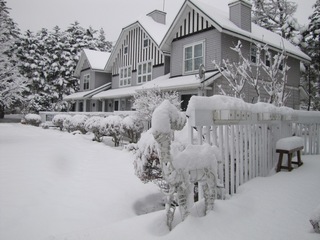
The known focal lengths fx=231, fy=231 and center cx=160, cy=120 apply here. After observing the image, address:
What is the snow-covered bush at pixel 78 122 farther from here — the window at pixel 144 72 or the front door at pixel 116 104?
the front door at pixel 116 104

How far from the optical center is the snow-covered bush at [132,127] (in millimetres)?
10116

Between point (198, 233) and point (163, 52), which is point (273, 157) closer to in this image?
point (198, 233)

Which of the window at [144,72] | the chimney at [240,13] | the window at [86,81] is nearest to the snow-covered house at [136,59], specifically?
the window at [144,72]

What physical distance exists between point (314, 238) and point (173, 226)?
149 centimetres

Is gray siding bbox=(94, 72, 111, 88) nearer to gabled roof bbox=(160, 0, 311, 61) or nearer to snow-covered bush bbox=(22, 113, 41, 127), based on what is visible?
snow-covered bush bbox=(22, 113, 41, 127)

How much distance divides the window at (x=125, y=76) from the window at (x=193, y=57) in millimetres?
8533

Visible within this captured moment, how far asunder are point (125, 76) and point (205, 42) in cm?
1108

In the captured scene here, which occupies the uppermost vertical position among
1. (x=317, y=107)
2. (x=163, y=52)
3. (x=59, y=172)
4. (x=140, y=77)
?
(x=163, y=52)

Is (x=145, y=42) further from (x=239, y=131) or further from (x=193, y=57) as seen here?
(x=239, y=131)

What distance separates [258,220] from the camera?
9.17ft

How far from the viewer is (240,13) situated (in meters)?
15.2

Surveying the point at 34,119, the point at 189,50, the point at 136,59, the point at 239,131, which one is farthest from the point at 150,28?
the point at 239,131

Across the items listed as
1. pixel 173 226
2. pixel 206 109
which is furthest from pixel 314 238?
pixel 206 109

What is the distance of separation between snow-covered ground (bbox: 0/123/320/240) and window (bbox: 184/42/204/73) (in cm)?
1056
